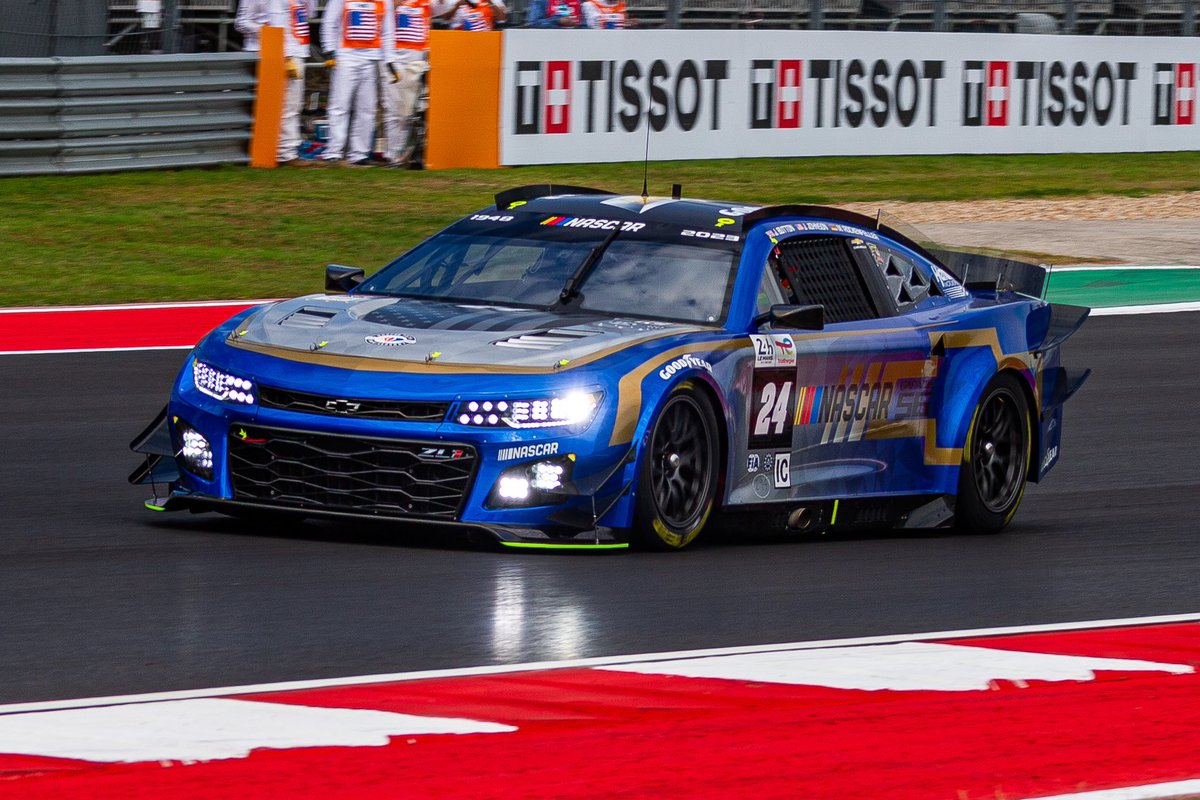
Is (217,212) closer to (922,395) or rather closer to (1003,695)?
(922,395)

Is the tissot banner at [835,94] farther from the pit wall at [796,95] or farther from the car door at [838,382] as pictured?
the car door at [838,382]

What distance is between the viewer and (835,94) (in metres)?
25.2

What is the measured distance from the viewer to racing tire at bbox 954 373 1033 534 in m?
9.47

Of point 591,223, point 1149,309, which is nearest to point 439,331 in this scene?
point 591,223

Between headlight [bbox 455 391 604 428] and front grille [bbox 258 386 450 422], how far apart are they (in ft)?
0.32

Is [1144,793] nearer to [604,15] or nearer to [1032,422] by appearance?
[1032,422]

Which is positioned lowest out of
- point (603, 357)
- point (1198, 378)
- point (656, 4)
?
point (1198, 378)

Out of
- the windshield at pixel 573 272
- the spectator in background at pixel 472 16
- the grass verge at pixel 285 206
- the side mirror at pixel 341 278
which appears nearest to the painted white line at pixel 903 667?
the windshield at pixel 573 272

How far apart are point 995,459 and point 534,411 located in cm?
304

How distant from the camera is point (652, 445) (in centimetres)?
761

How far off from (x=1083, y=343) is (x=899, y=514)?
7.15m

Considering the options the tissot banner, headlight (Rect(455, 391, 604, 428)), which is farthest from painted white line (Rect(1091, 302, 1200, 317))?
headlight (Rect(455, 391, 604, 428))

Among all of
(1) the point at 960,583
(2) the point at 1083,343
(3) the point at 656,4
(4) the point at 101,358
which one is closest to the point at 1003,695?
(1) the point at 960,583

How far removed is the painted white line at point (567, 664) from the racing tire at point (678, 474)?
1.26m
